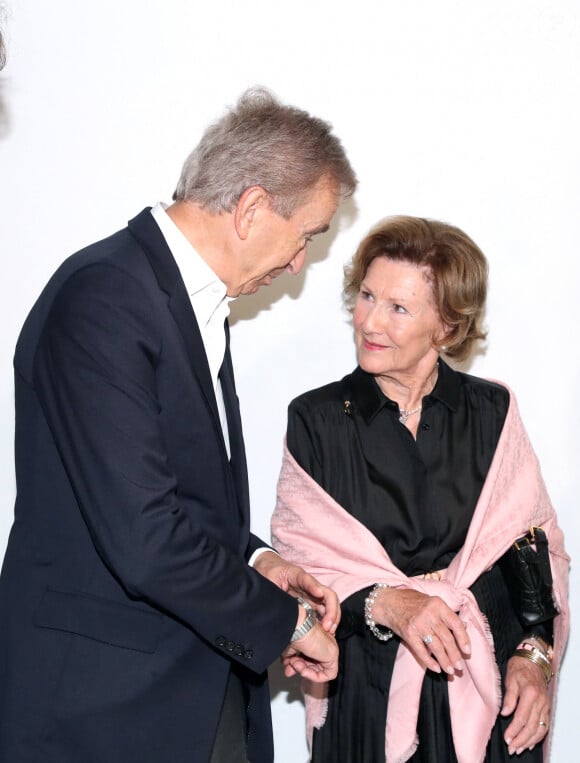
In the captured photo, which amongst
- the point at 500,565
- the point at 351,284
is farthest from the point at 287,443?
the point at 500,565

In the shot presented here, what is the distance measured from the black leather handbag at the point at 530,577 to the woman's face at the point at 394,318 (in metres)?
0.49

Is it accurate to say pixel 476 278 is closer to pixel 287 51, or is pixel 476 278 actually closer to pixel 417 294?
pixel 417 294

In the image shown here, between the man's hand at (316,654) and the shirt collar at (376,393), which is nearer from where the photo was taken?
the man's hand at (316,654)

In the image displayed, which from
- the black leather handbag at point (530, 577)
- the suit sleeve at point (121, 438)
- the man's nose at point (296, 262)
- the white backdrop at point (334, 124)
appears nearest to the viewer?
the suit sleeve at point (121, 438)

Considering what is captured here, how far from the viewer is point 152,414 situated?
1602 millimetres

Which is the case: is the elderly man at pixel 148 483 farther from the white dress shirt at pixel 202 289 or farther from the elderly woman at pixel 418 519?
the elderly woman at pixel 418 519

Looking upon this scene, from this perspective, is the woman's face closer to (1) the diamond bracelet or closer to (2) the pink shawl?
(2) the pink shawl

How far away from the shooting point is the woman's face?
226cm

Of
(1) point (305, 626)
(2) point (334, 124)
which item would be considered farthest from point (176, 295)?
(2) point (334, 124)

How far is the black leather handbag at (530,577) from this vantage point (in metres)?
2.26

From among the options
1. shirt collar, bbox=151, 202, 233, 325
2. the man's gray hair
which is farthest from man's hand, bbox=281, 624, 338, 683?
the man's gray hair

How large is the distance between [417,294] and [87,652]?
1.08 meters

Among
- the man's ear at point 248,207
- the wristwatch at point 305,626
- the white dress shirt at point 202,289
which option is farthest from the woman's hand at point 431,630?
the man's ear at point 248,207

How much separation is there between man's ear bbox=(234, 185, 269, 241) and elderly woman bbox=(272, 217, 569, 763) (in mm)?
545
